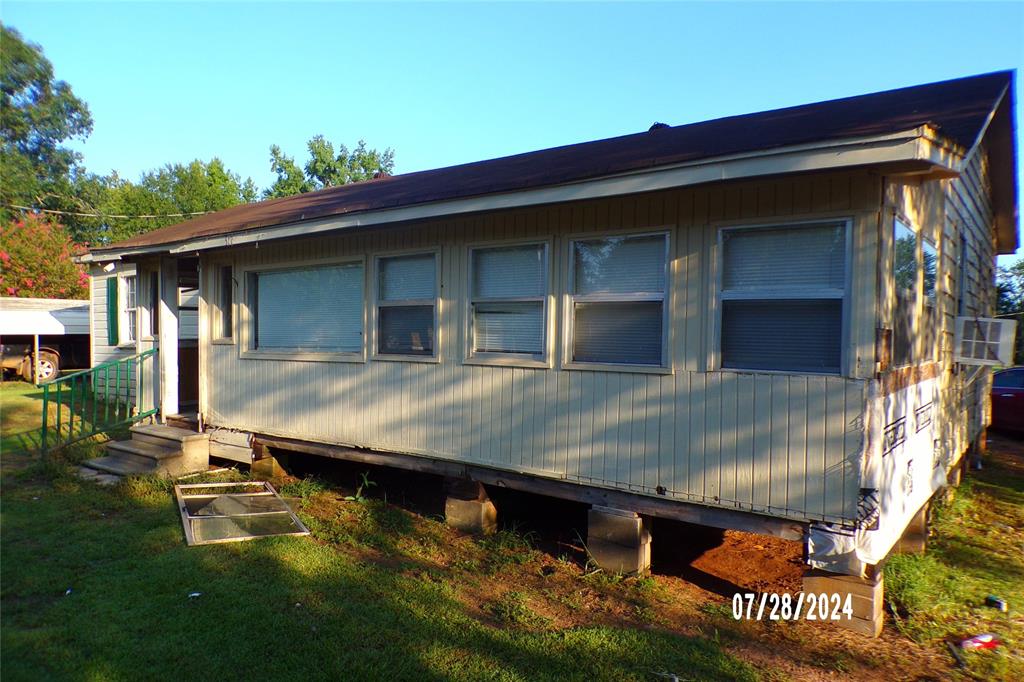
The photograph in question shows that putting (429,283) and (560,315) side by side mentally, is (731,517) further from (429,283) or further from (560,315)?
(429,283)

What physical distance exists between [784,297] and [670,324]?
83cm

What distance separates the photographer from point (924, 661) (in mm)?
3967

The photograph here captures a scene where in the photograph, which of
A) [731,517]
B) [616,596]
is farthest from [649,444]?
[616,596]

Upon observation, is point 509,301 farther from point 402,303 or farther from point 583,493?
point 583,493

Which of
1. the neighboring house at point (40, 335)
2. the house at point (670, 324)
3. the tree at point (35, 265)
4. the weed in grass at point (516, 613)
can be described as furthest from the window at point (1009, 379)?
the tree at point (35, 265)

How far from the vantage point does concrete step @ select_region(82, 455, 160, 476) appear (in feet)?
24.7

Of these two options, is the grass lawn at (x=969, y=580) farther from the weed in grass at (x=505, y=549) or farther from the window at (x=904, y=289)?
the weed in grass at (x=505, y=549)

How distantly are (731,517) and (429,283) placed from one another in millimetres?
3556

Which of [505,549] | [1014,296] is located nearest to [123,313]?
[505,549]

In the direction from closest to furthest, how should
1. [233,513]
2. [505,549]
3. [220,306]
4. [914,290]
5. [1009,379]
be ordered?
[914,290] → [505,549] → [233,513] → [220,306] → [1009,379]

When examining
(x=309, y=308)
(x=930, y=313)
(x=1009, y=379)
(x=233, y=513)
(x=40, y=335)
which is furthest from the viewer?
(x=40, y=335)

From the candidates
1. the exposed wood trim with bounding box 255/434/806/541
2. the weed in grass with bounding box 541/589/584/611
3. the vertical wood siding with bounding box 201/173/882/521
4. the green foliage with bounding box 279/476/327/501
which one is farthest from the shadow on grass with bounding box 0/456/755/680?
the green foliage with bounding box 279/476/327/501

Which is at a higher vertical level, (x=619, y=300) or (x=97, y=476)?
(x=619, y=300)

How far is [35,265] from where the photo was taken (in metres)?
25.4
